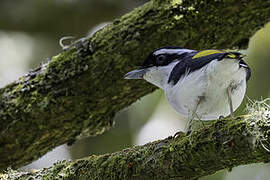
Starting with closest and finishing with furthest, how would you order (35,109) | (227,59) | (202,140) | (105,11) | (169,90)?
(202,140) < (227,59) < (169,90) < (35,109) < (105,11)

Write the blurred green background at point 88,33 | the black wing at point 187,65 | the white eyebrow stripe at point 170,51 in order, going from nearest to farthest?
1. the black wing at point 187,65
2. the white eyebrow stripe at point 170,51
3. the blurred green background at point 88,33

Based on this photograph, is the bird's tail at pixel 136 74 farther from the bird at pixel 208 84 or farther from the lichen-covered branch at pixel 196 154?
the lichen-covered branch at pixel 196 154

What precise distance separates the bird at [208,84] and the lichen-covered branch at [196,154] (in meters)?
0.27

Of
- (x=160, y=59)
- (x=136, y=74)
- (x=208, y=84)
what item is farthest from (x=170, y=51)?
(x=208, y=84)

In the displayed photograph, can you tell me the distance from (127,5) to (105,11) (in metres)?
0.34

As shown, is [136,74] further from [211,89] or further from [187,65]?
[211,89]

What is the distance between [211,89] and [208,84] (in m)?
0.04

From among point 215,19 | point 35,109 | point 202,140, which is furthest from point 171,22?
point 202,140

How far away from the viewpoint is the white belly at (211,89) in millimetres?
2691

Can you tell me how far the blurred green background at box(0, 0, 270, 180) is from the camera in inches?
227

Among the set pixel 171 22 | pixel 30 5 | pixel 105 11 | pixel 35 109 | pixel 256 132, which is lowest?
pixel 256 132

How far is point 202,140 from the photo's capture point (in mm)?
2154

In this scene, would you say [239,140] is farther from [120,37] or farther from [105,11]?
[105,11]

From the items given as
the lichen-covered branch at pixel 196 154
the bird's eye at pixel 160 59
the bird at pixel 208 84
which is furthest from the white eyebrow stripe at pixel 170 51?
the lichen-covered branch at pixel 196 154
